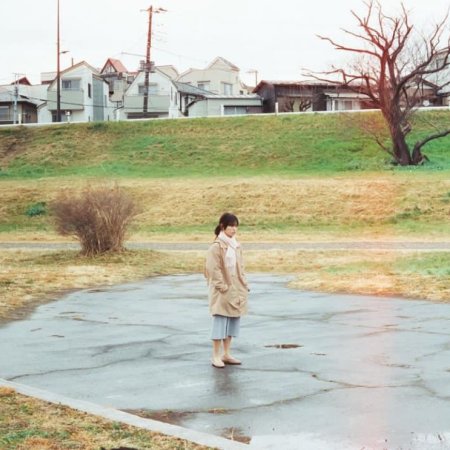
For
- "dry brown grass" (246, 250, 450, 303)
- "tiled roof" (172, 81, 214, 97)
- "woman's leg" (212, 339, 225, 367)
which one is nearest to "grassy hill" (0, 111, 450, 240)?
"dry brown grass" (246, 250, 450, 303)

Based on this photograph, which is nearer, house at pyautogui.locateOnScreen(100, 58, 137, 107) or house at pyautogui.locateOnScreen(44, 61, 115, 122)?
house at pyautogui.locateOnScreen(44, 61, 115, 122)

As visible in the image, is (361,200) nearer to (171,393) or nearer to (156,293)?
(156,293)

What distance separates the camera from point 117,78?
8275 centimetres

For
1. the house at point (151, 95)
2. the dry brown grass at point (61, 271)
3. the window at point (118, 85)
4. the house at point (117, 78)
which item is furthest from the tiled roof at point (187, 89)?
the dry brown grass at point (61, 271)

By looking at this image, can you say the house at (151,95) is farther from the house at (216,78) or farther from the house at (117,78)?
the house at (216,78)

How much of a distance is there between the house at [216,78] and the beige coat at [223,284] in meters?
75.9

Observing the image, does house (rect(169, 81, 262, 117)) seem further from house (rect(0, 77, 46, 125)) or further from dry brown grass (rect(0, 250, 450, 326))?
dry brown grass (rect(0, 250, 450, 326))

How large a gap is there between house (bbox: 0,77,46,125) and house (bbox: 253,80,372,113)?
69.4 ft

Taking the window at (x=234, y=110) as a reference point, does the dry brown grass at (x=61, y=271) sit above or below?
below

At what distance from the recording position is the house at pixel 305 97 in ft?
223

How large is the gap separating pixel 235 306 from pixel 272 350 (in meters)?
0.87

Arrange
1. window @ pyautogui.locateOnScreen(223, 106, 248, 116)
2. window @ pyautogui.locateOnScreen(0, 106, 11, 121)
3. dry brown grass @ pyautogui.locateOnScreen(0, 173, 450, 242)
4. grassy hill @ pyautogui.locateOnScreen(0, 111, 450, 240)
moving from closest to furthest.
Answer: dry brown grass @ pyautogui.locateOnScreen(0, 173, 450, 242), grassy hill @ pyautogui.locateOnScreen(0, 111, 450, 240), window @ pyautogui.locateOnScreen(223, 106, 248, 116), window @ pyautogui.locateOnScreen(0, 106, 11, 121)

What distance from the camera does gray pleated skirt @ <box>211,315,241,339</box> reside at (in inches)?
315

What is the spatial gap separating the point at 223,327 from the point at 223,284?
1.38 feet
